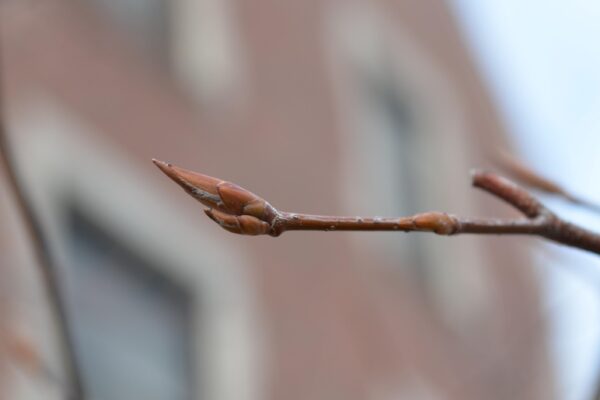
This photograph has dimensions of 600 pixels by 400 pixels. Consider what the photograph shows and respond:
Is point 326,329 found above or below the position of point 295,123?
below

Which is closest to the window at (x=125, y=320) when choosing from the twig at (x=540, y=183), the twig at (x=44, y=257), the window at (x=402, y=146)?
the window at (x=402, y=146)

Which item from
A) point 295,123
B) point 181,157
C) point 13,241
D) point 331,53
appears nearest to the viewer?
point 13,241

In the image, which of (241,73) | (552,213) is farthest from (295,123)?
(552,213)

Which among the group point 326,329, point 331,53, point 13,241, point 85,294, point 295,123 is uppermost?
point 331,53

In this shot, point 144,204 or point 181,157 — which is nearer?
point 144,204

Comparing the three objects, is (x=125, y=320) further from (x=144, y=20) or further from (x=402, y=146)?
(x=402, y=146)

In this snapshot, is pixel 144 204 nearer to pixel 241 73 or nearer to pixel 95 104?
pixel 95 104

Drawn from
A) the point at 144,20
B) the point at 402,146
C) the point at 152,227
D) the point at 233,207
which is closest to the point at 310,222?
the point at 233,207
